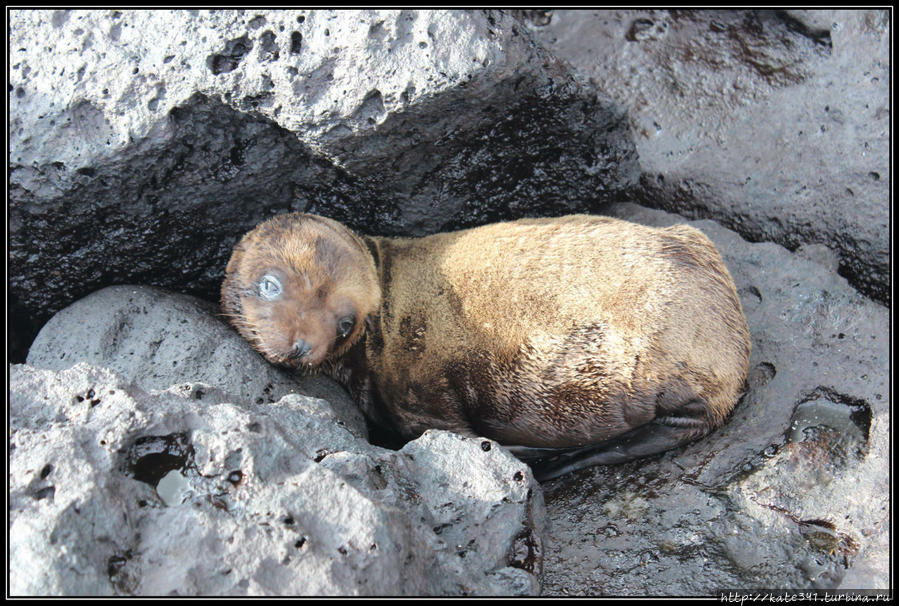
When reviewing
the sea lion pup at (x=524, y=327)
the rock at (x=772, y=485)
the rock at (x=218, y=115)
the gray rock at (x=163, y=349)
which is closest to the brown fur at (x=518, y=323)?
the sea lion pup at (x=524, y=327)

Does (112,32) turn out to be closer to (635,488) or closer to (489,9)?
(489,9)

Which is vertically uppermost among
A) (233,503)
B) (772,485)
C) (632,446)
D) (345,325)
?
(233,503)

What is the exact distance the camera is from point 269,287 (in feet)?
14.2

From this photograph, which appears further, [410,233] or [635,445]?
[410,233]

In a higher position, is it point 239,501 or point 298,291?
point 298,291

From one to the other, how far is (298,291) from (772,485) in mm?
2632

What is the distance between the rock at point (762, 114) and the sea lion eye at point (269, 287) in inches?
103

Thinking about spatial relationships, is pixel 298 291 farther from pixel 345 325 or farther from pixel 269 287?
pixel 345 325

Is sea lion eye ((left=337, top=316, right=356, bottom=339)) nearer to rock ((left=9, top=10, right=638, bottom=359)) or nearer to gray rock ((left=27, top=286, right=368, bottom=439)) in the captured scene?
gray rock ((left=27, top=286, right=368, bottom=439))

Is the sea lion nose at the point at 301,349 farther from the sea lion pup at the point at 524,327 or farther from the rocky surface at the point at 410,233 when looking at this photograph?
the rocky surface at the point at 410,233

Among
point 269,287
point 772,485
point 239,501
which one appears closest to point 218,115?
point 269,287

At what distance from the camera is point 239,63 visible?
4.27 metres

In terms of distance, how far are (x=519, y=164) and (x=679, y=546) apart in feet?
8.30

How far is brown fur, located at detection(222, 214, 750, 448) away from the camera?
160 inches
